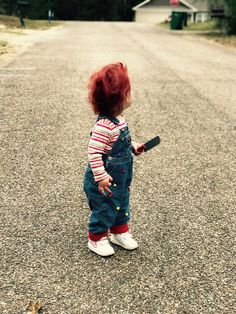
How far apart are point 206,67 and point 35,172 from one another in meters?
8.65

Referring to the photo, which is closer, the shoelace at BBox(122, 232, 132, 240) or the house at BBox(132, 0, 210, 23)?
the shoelace at BBox(122, 232, 132, 240)

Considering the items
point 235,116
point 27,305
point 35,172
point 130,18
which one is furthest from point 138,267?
point 130,18

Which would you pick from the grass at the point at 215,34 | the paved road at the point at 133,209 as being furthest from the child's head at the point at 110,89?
the grass at the point at 215,34

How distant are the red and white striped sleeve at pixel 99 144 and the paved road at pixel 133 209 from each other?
2.32ft

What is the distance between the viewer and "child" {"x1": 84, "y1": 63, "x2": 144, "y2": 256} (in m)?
2.68

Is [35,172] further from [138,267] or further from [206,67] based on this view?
[206,67]

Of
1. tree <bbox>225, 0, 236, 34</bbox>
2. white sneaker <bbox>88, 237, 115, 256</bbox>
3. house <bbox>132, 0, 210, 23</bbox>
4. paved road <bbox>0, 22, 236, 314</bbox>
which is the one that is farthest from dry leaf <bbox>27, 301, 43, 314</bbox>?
house <bbox>132, 0, 210, 23</bbox>

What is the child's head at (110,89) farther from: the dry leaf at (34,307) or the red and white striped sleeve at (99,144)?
the dry leaf at (34,307)

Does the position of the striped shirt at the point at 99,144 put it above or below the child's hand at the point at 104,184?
above

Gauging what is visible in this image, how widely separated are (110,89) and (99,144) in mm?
356

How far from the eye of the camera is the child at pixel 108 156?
268cm

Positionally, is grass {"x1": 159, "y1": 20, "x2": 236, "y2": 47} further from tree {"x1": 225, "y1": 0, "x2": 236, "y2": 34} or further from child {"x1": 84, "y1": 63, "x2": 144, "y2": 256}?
child {"x1": 84, "y1": 63, "x2": 144, "y2": 256}

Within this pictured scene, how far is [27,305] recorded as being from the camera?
2555mm

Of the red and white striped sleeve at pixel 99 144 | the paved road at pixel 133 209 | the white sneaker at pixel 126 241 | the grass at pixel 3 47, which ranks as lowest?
Answer: the grass at pixel 3 47
